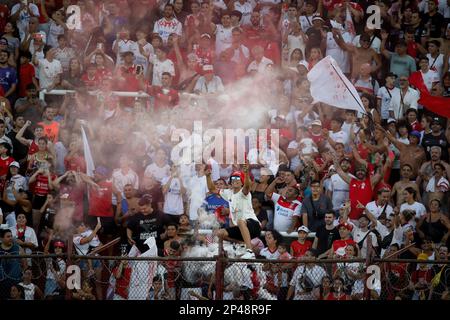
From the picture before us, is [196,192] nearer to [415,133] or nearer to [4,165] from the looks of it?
[4,165]

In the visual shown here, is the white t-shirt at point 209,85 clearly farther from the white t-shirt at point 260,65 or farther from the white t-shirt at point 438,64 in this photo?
the white t-shirt at point 438,64

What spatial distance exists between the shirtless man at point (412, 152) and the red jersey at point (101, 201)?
4.83m

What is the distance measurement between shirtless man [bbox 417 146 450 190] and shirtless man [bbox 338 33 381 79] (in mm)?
2424

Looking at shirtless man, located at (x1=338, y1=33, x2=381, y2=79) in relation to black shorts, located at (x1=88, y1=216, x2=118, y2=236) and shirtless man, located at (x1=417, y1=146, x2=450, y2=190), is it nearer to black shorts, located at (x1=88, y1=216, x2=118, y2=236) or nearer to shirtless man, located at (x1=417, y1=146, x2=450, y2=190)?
shirtless man, located at (x1=417, y1=146, x2=450, y2=190)

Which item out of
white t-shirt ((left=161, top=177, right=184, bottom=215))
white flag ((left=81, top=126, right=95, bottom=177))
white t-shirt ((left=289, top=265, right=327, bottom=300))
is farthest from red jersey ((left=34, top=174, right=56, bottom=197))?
white t-shirt ((left=289, top=265, right=327, bottom=300))

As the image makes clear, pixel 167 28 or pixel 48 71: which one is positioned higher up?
pixel 167 28

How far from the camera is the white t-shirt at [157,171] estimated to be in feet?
67.2

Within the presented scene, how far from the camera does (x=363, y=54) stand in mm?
22422

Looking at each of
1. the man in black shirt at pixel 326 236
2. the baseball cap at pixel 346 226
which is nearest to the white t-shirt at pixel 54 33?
the man in black shirt at pixel 326 236

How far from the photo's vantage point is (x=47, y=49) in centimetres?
2241

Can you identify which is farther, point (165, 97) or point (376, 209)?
point (165, 97)

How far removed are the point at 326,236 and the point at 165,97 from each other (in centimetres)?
431

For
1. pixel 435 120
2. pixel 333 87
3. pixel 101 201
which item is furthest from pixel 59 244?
pixel 435 120
